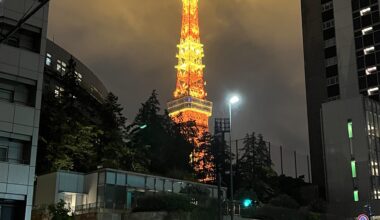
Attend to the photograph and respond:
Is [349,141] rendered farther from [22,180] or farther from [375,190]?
[22,180]

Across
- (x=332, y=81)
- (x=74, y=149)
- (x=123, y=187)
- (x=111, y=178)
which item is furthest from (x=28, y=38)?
(x=332, y=81)

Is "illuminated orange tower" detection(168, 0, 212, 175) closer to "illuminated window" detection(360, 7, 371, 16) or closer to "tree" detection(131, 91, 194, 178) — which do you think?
"tree" detection(131, 91, 194, 178)

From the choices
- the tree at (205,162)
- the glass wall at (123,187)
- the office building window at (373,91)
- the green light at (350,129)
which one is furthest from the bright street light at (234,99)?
the office building window at (373,91)

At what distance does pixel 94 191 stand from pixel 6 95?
18849 mm

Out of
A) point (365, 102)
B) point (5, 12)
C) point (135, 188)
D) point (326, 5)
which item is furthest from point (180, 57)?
point (5, 12)

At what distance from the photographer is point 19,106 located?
33125 mm

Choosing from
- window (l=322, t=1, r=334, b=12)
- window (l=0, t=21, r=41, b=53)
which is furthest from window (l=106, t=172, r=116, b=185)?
window (l=322, t=1, r=334, b=12)

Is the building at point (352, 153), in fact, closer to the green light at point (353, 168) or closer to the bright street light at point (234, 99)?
the green light at point (353, 168)

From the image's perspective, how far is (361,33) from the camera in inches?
3533

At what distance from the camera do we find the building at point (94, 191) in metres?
48.3

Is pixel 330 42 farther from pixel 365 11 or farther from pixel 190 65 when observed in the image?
pixel 190 65

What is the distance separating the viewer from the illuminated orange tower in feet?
501

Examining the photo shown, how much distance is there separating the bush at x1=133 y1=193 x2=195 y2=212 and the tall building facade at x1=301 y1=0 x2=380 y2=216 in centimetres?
4074

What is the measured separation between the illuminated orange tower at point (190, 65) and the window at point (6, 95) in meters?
117
